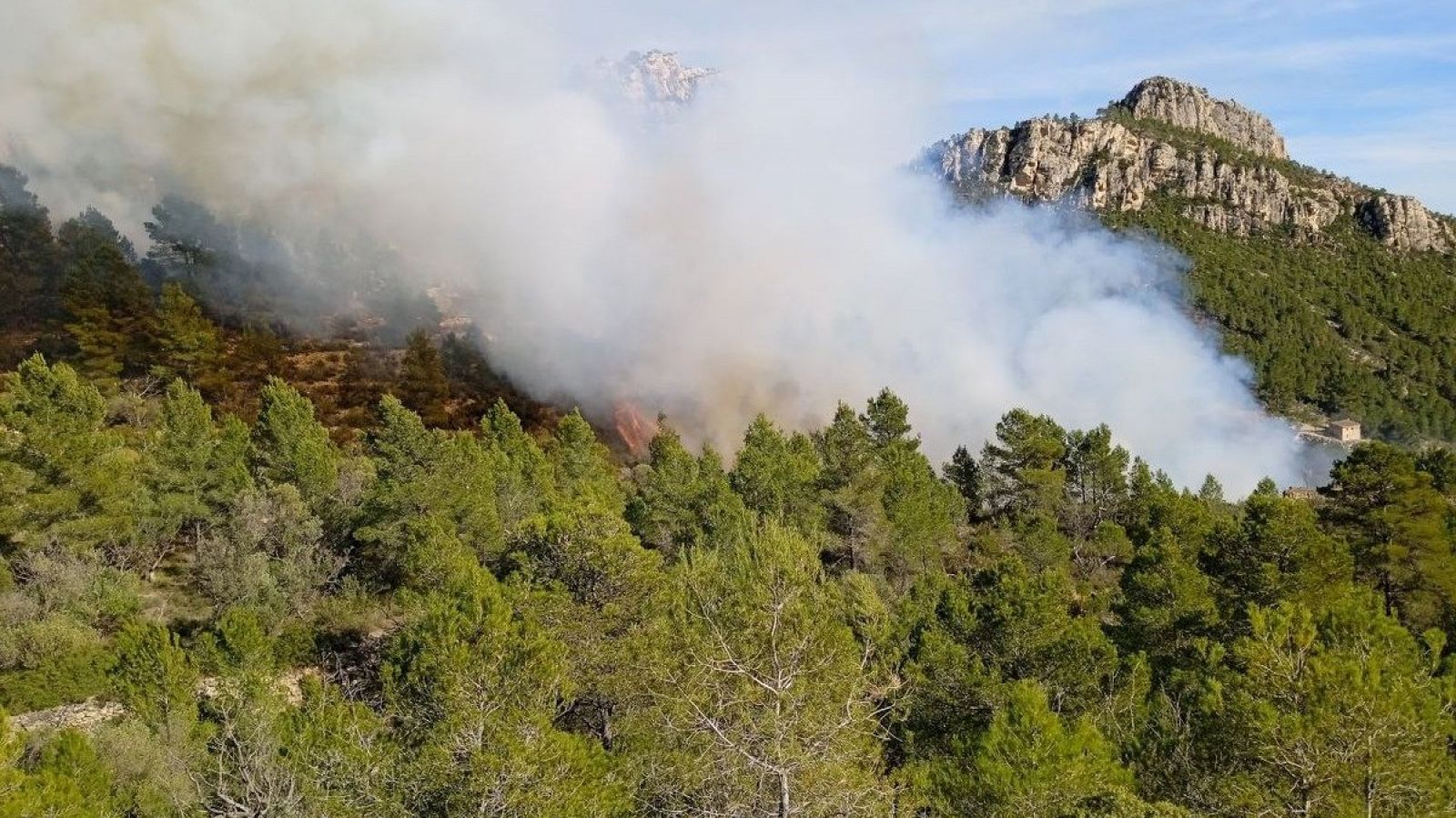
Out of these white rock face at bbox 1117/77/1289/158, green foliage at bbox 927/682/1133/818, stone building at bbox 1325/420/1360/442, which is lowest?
green foliage at bbox 927/682/1133/818

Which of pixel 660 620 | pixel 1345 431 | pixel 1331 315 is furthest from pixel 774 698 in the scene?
pixel 1331 315

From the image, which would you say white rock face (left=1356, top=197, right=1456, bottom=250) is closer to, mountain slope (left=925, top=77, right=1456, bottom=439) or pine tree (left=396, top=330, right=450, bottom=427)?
mountain slope (left=925, top=77, right=1456, bottom=439)

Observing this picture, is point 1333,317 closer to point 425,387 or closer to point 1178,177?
point 1178,177

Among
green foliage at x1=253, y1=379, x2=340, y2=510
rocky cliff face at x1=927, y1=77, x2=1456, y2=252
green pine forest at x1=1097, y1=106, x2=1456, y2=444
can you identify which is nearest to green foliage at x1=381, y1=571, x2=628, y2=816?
green foliage at x1=253, y1=379, x2=340, y2=510

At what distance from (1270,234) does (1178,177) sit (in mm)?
14390

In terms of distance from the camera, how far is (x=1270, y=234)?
365 feet

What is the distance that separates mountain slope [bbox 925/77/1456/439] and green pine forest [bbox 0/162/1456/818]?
5467 cm

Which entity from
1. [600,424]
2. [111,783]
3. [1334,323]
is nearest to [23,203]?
[600,424]

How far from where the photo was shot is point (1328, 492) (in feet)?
88.5

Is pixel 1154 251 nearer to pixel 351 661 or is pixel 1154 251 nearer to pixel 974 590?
Result: pixel 974 590

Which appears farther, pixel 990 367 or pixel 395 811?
pixel 990 367

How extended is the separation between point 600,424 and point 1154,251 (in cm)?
7637

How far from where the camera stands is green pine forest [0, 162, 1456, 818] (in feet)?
36.7

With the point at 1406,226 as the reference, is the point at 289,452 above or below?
below
